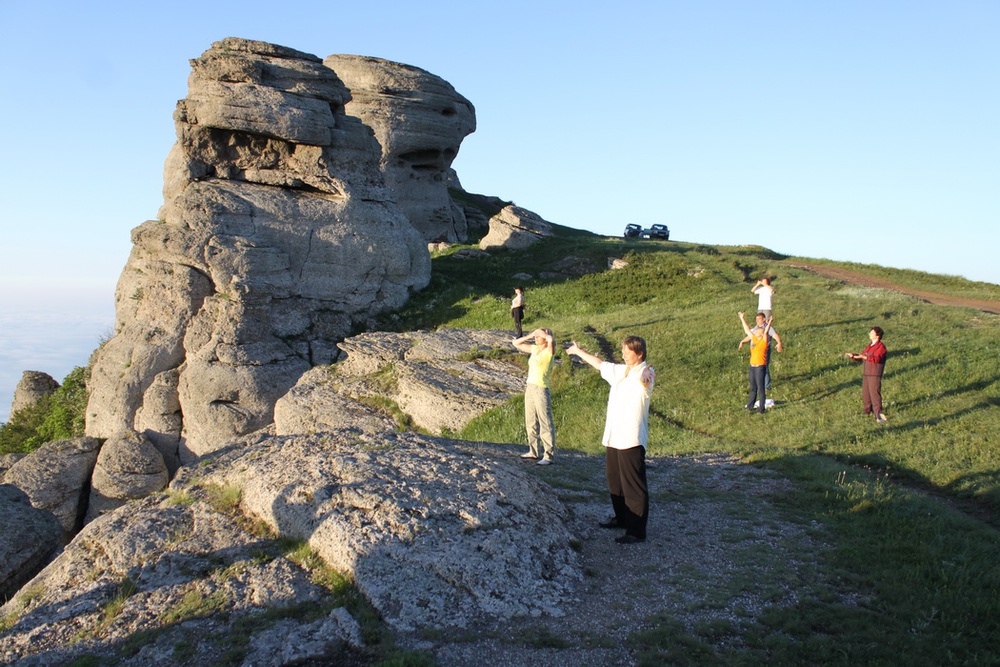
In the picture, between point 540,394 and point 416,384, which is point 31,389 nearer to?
point 416,384

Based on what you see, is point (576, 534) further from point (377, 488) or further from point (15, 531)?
point (15, 531)

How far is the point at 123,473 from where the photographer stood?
2603cm

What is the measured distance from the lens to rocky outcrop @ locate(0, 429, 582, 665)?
8016mm

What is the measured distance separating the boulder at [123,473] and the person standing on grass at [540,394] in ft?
53.2

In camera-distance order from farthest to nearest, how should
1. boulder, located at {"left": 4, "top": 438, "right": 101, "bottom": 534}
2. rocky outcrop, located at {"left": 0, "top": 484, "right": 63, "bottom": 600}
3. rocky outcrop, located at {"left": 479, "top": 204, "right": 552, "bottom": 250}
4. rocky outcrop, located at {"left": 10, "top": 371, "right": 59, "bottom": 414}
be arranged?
rocky outcrop, located at {"left": 479, "top": 204, "right": 552, "bottom": 250} < rocky outcrop, located at {"left": 10, "top": 371, "right": 59, "bottom": 414} < boulder, located at {"left": 4, "top": 438, "right": 101, "bottom": 534} < rocky outcrop, located at {"left": 0, "top": 484, "right": 63, "bottom": 600}

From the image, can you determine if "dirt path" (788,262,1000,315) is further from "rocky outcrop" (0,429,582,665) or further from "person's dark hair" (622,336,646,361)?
"rocky outcrop" (0,429,582,665)

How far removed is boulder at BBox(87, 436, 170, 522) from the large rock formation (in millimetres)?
2091

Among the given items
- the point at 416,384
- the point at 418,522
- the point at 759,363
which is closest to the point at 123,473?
the point at 416,384

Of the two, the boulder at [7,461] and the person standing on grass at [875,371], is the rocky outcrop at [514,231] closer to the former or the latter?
the boulder at [7,461]

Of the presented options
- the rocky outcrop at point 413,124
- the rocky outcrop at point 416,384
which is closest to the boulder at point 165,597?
the rocky outcrop at point 416,384

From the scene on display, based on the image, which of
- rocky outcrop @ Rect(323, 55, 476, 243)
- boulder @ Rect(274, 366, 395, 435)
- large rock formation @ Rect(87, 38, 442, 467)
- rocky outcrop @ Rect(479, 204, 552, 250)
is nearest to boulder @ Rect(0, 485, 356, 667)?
boulder @ Rect(274, 366, 395, 435)

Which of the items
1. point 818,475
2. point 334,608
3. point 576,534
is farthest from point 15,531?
point 818,475

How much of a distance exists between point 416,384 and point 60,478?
12.8 m

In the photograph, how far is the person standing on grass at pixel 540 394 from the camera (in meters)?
14.2
